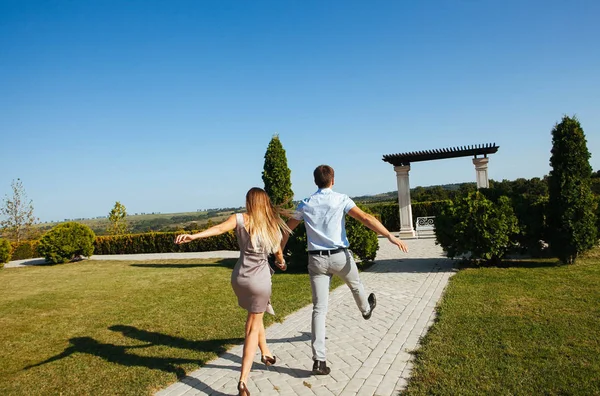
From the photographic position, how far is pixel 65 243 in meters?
19.0

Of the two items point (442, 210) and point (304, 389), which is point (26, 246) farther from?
point (304, 389)

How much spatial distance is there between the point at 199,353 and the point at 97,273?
11.5m

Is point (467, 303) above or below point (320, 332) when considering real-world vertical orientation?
below

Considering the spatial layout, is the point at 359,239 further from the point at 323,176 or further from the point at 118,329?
the point at 323,176

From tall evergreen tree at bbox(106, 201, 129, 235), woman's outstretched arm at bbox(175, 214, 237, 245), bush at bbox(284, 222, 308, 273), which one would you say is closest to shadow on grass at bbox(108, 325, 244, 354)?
woman's outstretched arm at bbox(175, 214, 237, 245)

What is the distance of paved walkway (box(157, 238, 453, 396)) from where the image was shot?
3814 mm

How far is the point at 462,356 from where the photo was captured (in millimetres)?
4199

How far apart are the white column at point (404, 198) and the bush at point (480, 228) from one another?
9406mm

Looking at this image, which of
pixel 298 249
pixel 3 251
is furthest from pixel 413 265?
pixel 3 251

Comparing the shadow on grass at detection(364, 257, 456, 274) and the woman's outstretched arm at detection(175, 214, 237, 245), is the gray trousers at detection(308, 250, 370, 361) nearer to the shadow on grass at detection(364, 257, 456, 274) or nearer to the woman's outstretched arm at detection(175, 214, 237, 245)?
the woman's outstretched arm at detection(175, 214, 237, 245)

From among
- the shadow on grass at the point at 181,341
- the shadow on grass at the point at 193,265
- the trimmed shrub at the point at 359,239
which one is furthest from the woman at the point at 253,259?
the shadow on grass at the point at 193,265

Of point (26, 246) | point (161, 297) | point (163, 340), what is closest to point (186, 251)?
point (26, 246)

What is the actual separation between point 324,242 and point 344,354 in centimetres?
151

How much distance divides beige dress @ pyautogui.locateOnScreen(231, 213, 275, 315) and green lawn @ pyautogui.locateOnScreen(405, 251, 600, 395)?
5.06 ft
